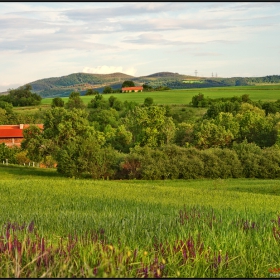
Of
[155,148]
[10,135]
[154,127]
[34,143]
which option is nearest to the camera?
[155,148]

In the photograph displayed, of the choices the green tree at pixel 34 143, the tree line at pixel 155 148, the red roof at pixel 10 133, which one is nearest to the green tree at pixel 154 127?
the tree line at pixel 155 148

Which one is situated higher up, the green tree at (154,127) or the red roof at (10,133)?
the green tree at (154,127)

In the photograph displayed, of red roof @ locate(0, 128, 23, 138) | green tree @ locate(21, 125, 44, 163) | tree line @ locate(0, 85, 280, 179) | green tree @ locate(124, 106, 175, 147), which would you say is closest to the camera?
tree line @ locate(0, 85, 280, 179)

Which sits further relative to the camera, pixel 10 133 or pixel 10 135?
pixel 10 133

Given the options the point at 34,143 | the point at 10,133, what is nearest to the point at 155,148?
the point at 34,143

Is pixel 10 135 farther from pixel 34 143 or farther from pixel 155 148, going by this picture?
pixel 155 148

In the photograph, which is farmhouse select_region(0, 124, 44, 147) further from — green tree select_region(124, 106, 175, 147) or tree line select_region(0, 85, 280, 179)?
green tree select_region(124, 106, 175, 147)

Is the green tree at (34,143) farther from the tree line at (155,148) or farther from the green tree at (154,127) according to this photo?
the green tree at (154,127)

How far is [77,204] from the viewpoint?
1922cm

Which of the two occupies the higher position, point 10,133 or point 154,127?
point 154,127

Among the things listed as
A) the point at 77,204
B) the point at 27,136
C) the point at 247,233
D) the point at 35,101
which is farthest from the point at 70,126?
the point at 35,101

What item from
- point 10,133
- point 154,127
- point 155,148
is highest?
point 154,127

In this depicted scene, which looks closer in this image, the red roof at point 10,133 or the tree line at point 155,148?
the tree line at point 155,148

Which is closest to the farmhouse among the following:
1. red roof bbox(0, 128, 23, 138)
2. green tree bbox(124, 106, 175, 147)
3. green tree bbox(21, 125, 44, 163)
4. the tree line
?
red roof bbox(0, 128, 23, 138)
